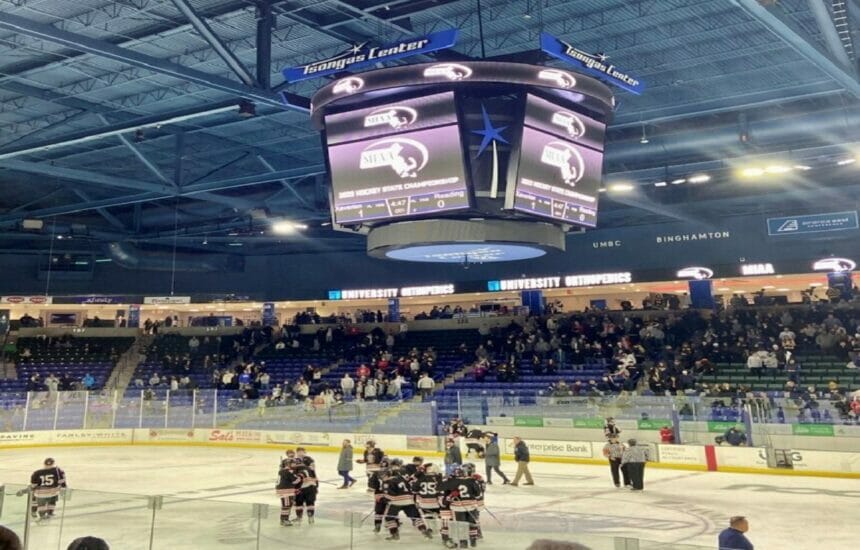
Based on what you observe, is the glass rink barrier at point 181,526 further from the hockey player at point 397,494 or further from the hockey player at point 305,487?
the hockey player at point 305,487

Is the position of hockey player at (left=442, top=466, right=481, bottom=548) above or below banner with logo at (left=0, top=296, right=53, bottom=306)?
below

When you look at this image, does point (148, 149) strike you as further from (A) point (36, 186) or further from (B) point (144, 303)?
(B) point (144, 303)

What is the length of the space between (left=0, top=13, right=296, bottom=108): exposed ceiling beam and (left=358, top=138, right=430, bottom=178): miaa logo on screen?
8.40ft

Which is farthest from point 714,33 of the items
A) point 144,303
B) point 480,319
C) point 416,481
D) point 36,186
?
point 144,303

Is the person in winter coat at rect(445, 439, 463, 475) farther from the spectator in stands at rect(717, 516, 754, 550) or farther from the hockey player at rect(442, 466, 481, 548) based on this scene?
the spectator in stands at rect(717, 516, 754, 550)

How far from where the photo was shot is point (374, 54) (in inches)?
531

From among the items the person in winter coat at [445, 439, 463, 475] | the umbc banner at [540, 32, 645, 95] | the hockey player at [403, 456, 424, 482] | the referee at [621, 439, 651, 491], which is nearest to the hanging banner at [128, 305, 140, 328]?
the person in winter coat at [445, 439, 463, 475]

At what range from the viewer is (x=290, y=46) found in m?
17.4

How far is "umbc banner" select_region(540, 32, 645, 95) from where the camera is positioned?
12.5 metres

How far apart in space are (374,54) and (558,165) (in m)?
4.18

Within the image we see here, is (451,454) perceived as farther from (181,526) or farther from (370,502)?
(181,526)

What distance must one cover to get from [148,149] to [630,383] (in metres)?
19.1

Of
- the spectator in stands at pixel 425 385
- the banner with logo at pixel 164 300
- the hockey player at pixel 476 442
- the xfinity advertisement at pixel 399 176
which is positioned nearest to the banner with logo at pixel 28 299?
the banner with logo at pixel 164 300

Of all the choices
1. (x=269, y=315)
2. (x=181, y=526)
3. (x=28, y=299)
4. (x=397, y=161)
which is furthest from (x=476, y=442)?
(x=28, y=299)
